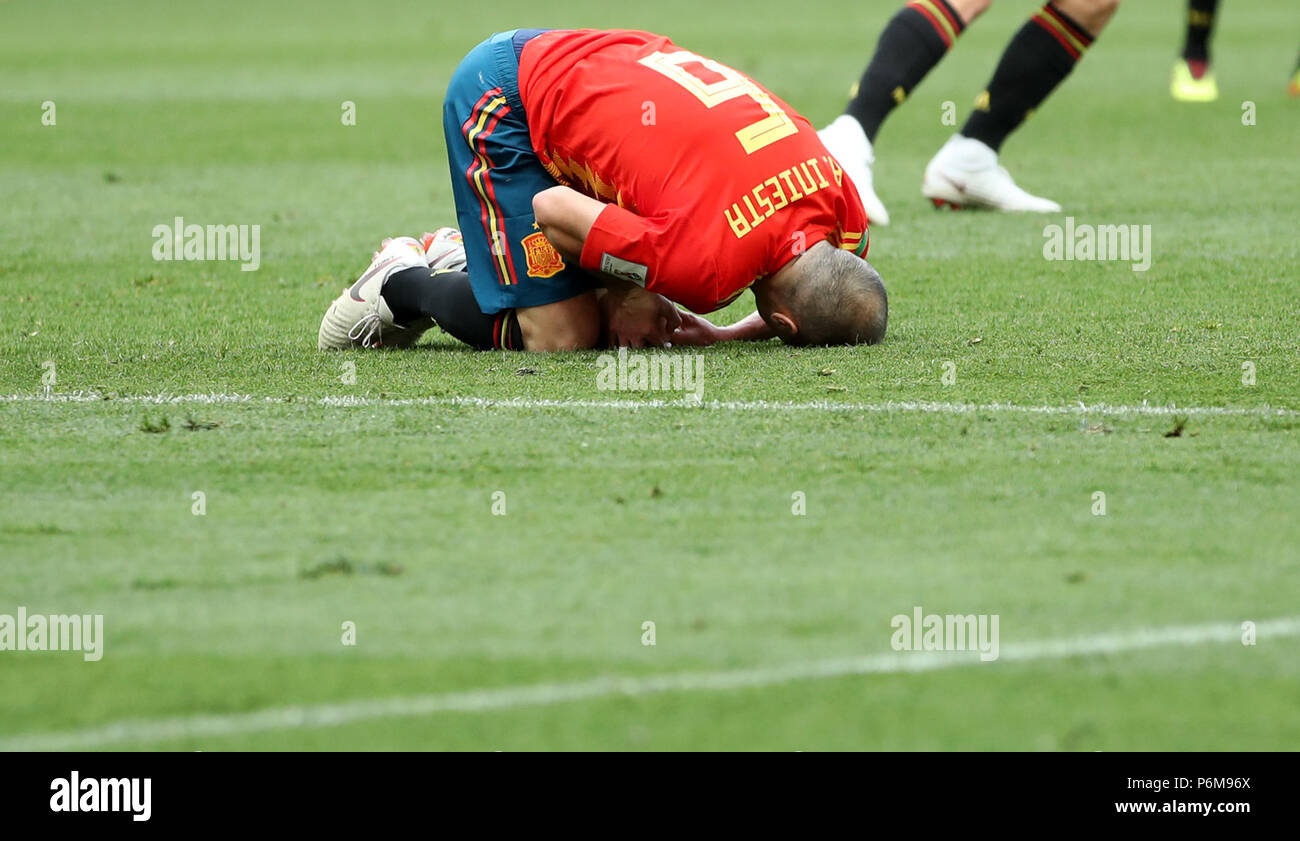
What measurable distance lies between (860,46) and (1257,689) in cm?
1781

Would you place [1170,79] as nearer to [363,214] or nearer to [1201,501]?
[363,214]

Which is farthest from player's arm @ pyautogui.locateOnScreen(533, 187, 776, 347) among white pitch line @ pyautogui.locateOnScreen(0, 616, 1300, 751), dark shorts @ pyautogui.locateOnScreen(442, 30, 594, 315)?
white pitch line @ pyautogui.locateOnScreen(0, 616, 1300, 751)

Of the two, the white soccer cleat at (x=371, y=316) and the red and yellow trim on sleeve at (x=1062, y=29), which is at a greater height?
the red and yellow trim on sleeve at (x=1062, y=29)

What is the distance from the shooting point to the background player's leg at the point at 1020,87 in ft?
29.0

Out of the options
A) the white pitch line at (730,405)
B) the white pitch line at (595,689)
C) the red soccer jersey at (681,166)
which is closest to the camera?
the white pitch line at (595,689)

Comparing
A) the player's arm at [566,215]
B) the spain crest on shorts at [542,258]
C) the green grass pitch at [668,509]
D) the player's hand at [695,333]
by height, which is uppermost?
the player's arm at [566,215]

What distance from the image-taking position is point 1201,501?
4.05m

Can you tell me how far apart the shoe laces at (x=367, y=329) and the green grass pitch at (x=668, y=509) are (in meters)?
0.15

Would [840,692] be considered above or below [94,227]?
below

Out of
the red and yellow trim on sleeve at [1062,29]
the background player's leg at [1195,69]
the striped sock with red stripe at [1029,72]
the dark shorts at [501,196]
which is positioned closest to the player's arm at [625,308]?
the dark shorts at [501,196]

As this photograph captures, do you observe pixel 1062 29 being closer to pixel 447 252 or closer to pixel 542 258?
pixel 447 252

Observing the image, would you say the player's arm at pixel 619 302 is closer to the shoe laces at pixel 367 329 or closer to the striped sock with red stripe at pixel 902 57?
the shoe laces at pixel 367 329
